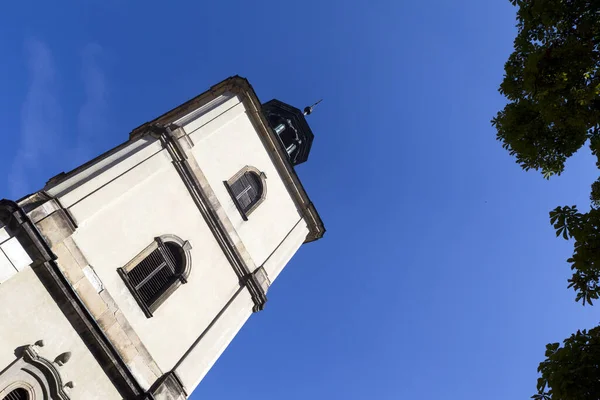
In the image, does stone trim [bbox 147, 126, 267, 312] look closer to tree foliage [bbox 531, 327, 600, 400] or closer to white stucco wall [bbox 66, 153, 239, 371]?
white stucco wall [bbox 66, 153, 239, 371]

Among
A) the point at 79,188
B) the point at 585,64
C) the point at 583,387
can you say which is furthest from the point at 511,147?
the point at 79,188

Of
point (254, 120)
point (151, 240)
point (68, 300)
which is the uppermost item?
point (254, 120)

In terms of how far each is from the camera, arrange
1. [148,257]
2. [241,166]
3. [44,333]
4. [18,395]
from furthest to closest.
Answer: [241,166], [148,257], [44,333], [18,395]

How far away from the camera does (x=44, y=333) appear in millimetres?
9703

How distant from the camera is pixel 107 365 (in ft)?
35.5

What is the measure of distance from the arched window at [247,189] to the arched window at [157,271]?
10.7 ft

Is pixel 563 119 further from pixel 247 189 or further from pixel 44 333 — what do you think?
pixel 247 189

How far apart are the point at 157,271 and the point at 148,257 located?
0.52 metres

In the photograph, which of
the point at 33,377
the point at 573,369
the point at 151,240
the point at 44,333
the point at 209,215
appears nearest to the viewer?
the point at 573,369

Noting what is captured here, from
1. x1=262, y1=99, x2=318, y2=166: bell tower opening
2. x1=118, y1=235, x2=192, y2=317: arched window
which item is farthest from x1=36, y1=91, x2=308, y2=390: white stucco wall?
x1=262, y1=99, x2=318, y2=166: bell tower opening

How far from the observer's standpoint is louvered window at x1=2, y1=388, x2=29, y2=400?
902 centimetres

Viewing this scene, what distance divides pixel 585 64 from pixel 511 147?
1848 millimetres

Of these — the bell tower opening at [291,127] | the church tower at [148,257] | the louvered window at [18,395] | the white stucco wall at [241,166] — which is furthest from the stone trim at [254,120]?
the louvered window at [18,395]

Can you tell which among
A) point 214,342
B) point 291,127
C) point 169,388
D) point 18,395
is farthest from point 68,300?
point 291,127
